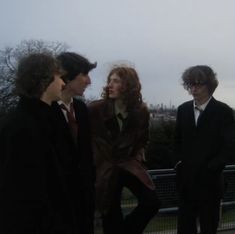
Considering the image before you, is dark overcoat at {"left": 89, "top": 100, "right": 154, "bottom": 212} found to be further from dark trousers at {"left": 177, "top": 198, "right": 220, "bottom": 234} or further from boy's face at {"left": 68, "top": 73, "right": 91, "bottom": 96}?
dark trousers at {"left": 177, "top": 198, "right": 220, "bottom": 234}

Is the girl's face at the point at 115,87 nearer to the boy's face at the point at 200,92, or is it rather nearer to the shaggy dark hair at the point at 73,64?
the shaggy dark hair at the point at 73,64

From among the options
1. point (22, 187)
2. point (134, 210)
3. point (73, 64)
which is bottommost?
point (134, 210)

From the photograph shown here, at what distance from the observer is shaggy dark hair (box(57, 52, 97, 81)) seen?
18.6ft

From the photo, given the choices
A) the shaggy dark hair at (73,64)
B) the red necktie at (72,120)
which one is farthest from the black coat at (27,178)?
the shaggy dark hair at (73,64)

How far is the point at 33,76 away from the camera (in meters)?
4.36

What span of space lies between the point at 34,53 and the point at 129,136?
185 centimetres

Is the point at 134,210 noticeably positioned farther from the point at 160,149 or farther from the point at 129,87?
the point at 160,149

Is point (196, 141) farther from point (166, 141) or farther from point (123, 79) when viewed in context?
point (166, 141)

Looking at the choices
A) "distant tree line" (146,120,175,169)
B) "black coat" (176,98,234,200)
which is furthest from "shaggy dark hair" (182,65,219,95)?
"distant tree line" (146,120,175,169)

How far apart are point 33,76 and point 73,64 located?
1.35 meters

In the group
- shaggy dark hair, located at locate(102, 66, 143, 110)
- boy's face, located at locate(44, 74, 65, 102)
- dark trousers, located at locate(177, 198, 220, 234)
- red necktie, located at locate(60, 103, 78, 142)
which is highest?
boy's face, located at locate(44, 74, 65, 102)

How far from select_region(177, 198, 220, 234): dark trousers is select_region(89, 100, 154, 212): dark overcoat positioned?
833 millimetres

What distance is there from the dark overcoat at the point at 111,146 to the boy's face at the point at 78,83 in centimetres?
41

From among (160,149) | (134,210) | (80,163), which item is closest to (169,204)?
(134,210)
